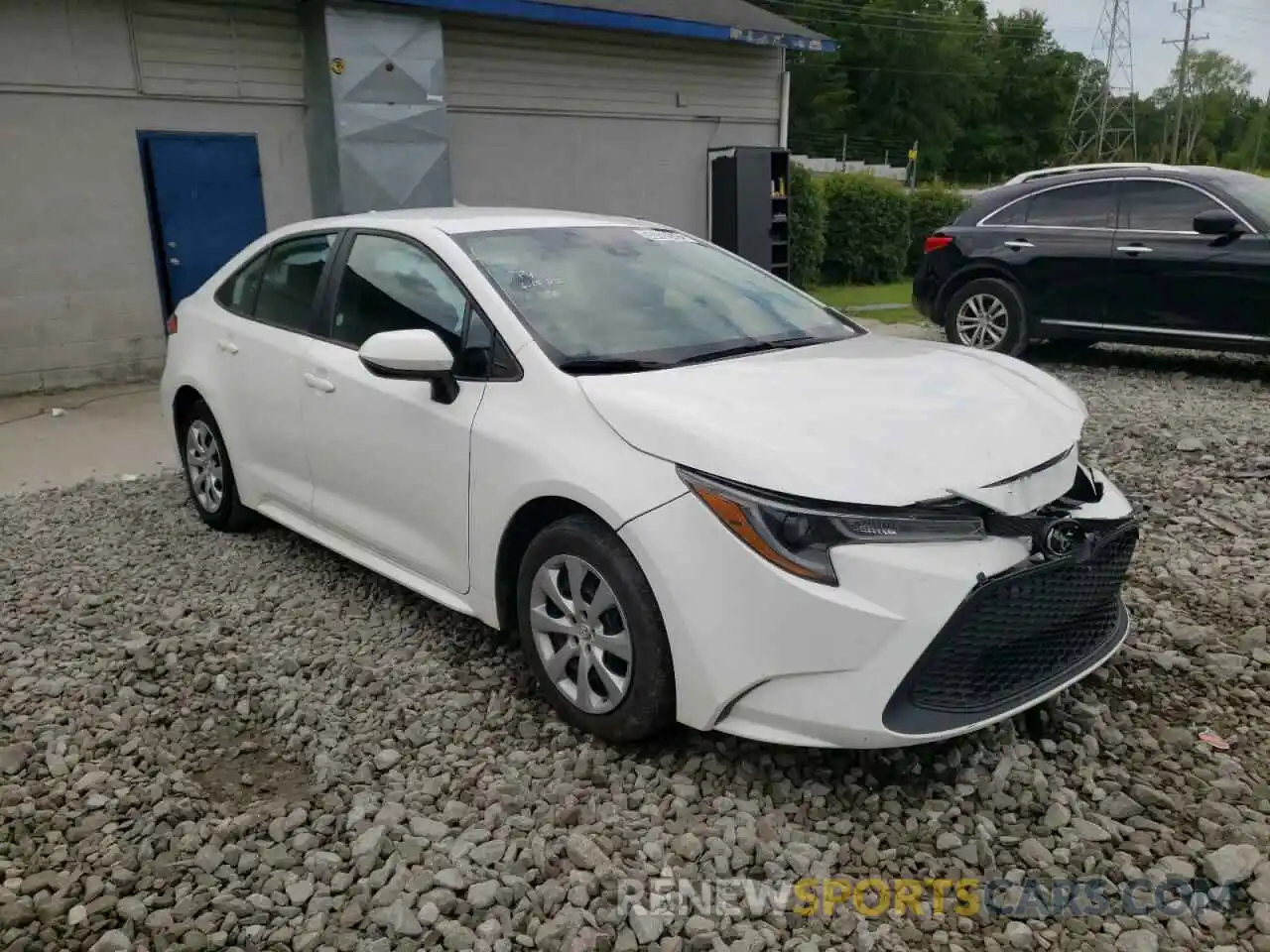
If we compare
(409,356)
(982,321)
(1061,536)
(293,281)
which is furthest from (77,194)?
(1061,536)

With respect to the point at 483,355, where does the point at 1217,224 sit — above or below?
above

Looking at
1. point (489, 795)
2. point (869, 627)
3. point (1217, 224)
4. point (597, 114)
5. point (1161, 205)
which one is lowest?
point (489, 795)

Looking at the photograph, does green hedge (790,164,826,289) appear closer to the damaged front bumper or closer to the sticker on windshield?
the sticker on windshield

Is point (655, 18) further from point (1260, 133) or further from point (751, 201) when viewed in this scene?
point (1260, 133)

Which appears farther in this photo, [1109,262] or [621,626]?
[1109,262]

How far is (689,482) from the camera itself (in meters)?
2.71

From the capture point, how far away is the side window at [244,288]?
4754mm

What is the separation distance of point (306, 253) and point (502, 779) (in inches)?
100

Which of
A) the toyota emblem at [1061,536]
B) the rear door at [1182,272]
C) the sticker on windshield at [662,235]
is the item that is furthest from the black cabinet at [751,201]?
the toyota emblem at [1061,536]

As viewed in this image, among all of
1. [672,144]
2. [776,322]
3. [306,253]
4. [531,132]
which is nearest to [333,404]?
[306,253]

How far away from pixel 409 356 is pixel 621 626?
1.11 metres

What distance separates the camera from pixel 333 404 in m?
3.95

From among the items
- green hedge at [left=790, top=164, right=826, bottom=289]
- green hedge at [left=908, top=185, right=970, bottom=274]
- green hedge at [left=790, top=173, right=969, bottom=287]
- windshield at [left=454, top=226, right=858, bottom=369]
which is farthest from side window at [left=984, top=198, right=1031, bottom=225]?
green hedge at [left=908, top=185, right=970, bottom=274]

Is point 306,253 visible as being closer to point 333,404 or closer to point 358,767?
point 333,404
